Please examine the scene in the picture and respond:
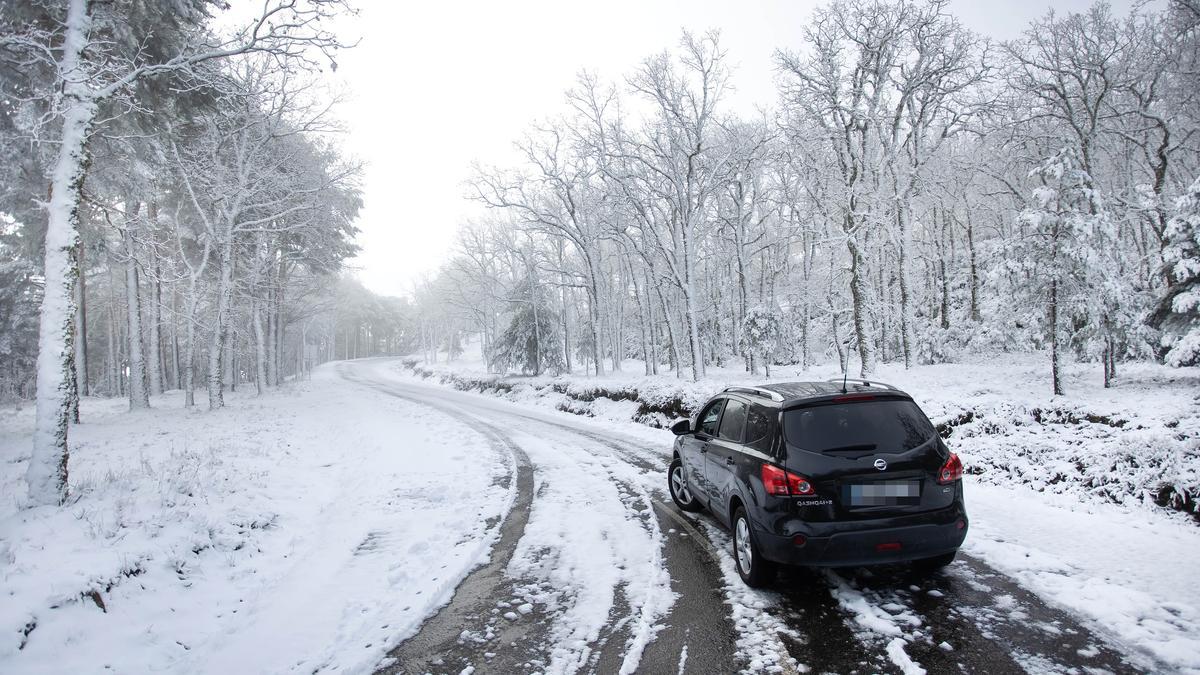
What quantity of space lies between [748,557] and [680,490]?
2545mm

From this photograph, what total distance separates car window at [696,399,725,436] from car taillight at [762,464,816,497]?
1.65 m

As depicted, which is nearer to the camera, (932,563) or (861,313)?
(932,563)

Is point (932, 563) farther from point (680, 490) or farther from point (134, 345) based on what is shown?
point (134, 345)

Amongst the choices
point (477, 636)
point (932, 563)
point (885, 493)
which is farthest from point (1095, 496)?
point (477, 636)

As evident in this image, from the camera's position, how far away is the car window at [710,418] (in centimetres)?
626

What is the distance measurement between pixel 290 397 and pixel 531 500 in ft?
70.0

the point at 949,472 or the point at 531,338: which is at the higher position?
the point at 531,338

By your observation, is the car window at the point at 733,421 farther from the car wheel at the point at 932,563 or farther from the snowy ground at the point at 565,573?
the car wheel at the point at 932,563

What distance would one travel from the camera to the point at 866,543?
161 inches

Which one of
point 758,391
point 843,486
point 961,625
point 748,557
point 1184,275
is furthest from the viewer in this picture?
point 1184,275

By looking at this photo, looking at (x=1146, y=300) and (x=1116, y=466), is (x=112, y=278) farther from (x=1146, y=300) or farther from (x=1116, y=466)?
(x=1146, y=300)

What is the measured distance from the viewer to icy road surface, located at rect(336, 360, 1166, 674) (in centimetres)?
349

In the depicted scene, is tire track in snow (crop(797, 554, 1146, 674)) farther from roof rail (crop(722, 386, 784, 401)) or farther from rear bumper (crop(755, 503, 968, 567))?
roof rail (crop(722, 386, 784, 401))

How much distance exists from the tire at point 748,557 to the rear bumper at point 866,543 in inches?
11.5
